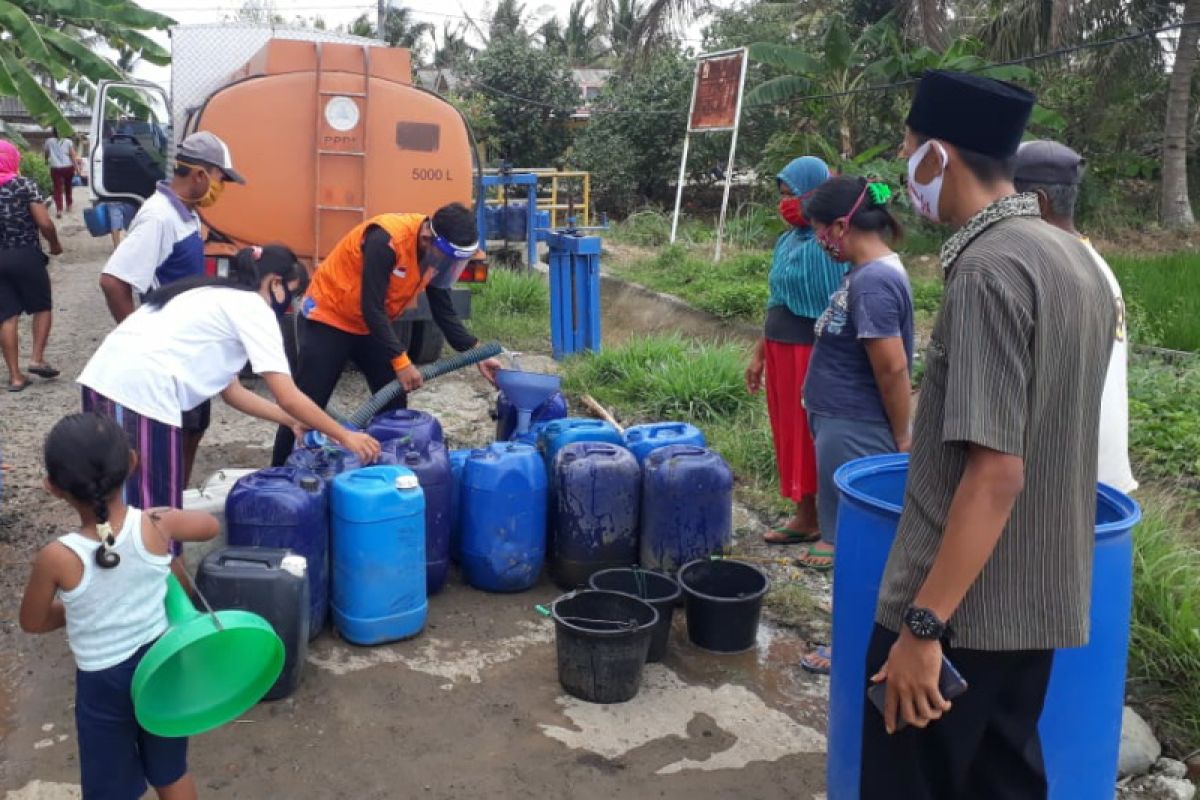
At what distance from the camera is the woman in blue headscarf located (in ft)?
14.8

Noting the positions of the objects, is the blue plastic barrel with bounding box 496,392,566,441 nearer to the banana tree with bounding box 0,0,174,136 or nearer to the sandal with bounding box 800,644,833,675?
the sandal with bounding box 800,644,833,675

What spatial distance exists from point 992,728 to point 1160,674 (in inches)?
77.3

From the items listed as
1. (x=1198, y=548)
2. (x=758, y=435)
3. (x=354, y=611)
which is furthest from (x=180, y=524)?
(x=758, y=435)

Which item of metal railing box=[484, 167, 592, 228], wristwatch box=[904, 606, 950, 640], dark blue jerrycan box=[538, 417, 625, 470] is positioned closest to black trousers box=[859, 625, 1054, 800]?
wristwatch box=[904, 606, 950, 640]

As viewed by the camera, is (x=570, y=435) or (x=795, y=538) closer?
(x=570, y=435)

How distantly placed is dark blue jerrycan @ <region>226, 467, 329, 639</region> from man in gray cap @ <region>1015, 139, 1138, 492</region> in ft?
8.45

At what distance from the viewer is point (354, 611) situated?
3988 millimetres

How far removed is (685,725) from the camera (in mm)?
3596

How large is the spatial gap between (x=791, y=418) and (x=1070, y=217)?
1.88 m

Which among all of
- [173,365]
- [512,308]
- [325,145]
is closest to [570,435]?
[173,365]

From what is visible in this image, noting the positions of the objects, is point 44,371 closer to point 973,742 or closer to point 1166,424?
point 1166,424

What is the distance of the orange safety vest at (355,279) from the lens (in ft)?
15.7

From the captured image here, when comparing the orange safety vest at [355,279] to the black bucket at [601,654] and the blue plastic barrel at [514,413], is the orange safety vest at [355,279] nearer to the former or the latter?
the blue plastic barrel at [514,413]

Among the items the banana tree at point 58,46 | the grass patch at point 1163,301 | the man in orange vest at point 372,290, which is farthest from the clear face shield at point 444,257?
the banana tree at point 58,46
